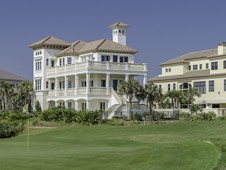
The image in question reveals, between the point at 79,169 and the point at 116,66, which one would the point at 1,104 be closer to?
the point at 116,66

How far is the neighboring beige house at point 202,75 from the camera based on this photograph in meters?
72.7

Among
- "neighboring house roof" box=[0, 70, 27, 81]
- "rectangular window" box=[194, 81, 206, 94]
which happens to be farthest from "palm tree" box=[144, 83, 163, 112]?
"neighboring house roof" box=[0, 70, 27, 81]

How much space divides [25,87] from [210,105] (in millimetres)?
28303

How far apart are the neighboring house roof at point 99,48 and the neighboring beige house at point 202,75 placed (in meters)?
10.4

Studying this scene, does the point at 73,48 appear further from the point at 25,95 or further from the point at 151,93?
the point at 151,93

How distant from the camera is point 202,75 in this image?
75000 mm

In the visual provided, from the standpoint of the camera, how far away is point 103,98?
69062mm

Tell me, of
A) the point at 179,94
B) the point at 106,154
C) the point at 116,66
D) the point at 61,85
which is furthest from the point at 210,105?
the point at 106,154

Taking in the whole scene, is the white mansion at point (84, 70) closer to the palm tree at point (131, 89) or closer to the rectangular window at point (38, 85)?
the rectangular window at point (38, 85)

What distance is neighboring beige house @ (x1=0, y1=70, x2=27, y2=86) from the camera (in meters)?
104

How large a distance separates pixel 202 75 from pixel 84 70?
1801cm

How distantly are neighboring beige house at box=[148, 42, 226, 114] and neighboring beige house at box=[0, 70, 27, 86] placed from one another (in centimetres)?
3216

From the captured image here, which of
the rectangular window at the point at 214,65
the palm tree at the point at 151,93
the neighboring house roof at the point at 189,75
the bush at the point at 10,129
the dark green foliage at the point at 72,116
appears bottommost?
the bush at the point at 10,129

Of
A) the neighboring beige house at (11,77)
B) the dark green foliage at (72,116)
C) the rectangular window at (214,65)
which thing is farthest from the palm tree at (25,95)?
the rectangular window at (214,65)
